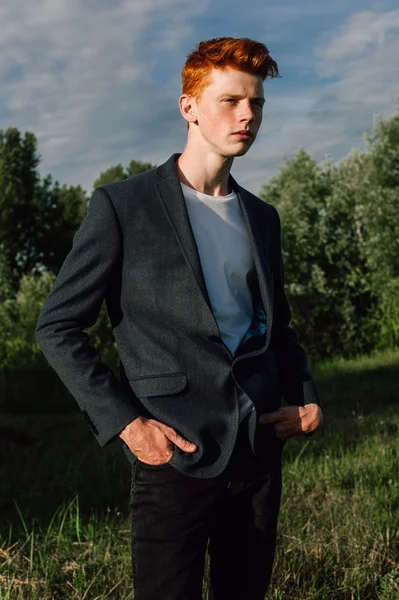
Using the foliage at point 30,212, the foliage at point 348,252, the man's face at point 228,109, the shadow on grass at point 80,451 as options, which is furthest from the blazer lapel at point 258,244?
the foliage at point 30,212

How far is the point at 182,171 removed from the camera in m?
2.66

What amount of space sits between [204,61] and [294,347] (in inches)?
40.8

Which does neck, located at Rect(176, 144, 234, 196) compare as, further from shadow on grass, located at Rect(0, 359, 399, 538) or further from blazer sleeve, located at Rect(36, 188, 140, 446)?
shadow on grass, located at Rect(0, 359, 399, 538)

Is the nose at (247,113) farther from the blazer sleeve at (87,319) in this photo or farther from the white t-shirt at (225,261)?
the blazer sleeve at (87,319)

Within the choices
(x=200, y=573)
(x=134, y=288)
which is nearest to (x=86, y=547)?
(x=200, y=573)

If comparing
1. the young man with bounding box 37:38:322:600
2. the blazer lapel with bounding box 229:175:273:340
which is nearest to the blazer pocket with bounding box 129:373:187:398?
the young man with bounding box 37:38:322:600

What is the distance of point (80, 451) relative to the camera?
8.55 metres

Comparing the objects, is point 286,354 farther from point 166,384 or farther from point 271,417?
point 166,384

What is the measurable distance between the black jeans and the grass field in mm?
1228

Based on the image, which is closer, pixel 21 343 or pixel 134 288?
pixel 134 288

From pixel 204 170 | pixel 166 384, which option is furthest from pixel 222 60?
pixel 166 384

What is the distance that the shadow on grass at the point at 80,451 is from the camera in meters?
6.25

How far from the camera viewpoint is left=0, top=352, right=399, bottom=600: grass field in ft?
13.0

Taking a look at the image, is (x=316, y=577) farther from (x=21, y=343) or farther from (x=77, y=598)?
(x=21, y=343)
